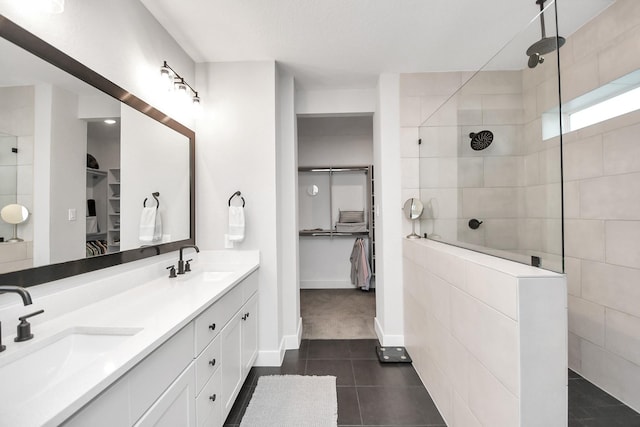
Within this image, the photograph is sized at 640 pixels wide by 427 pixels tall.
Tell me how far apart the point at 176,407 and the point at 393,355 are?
1.89m

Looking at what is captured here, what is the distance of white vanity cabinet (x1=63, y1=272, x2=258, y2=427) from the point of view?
77 cm

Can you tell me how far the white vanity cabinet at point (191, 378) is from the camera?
77 centimetres

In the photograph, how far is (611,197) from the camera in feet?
5.75

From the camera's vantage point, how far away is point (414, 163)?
263 centimetres

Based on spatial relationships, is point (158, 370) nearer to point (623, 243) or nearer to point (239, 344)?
point (239, 344)

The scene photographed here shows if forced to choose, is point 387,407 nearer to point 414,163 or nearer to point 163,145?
point 414,163

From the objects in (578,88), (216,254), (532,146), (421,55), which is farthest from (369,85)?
(216,254)

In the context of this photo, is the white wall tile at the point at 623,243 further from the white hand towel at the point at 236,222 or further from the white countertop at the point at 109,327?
the white hand towel at the point at 236,222

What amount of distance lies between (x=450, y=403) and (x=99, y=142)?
8.04ft

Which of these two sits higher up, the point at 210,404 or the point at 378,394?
the point at 210,404

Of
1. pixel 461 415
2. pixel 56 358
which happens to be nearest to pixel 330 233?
pixel 461 415

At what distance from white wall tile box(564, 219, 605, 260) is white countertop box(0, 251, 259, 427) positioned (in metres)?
2.42

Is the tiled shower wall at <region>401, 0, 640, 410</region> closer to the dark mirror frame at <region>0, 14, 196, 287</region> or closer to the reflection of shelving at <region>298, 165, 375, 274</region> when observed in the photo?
the dark mirror frame at <region>0, 14, 196, 287</region>

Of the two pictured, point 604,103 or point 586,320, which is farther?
point 586,320
